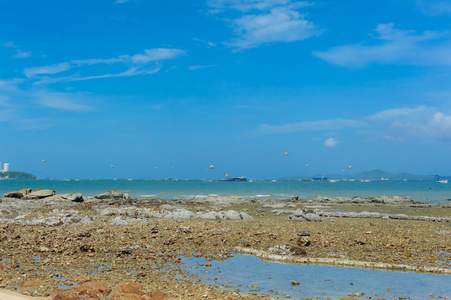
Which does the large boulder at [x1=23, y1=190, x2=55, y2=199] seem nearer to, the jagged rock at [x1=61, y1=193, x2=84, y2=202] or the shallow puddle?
the jagged rock at [x1=61, y1=193, x2=84, y2=202]

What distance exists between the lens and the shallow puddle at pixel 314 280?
8.53 meters

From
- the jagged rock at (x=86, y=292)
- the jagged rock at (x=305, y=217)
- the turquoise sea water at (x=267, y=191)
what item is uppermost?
the jagged rock at (x=86, y=292)

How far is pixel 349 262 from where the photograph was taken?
11289 millimetres

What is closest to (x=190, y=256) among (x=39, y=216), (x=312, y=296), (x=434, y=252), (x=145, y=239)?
(x=145, y=239)

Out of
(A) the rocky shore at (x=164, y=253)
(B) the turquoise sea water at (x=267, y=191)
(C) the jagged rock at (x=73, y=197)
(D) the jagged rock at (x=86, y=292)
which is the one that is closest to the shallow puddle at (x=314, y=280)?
(A) the rocky shore at (x=164, y=253)

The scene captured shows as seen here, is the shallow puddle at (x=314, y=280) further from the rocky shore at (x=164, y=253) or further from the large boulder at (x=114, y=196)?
the large boulder at (x=114, y=196)

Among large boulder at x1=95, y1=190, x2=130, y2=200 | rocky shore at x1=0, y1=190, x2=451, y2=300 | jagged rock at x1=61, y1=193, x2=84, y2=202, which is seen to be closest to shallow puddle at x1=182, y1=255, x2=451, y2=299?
rocky shore at x1=0, y1=190, x2=451, y2=300

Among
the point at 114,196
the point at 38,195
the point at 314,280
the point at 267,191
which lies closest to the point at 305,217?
the point at 314,280

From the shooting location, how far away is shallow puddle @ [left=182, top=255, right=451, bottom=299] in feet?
28.0

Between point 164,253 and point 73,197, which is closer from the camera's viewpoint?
point 164,253

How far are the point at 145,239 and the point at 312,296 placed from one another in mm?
7899

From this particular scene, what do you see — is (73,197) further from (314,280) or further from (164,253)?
(314,280)

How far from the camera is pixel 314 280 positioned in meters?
9.56

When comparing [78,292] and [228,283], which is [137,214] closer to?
[228,283]
